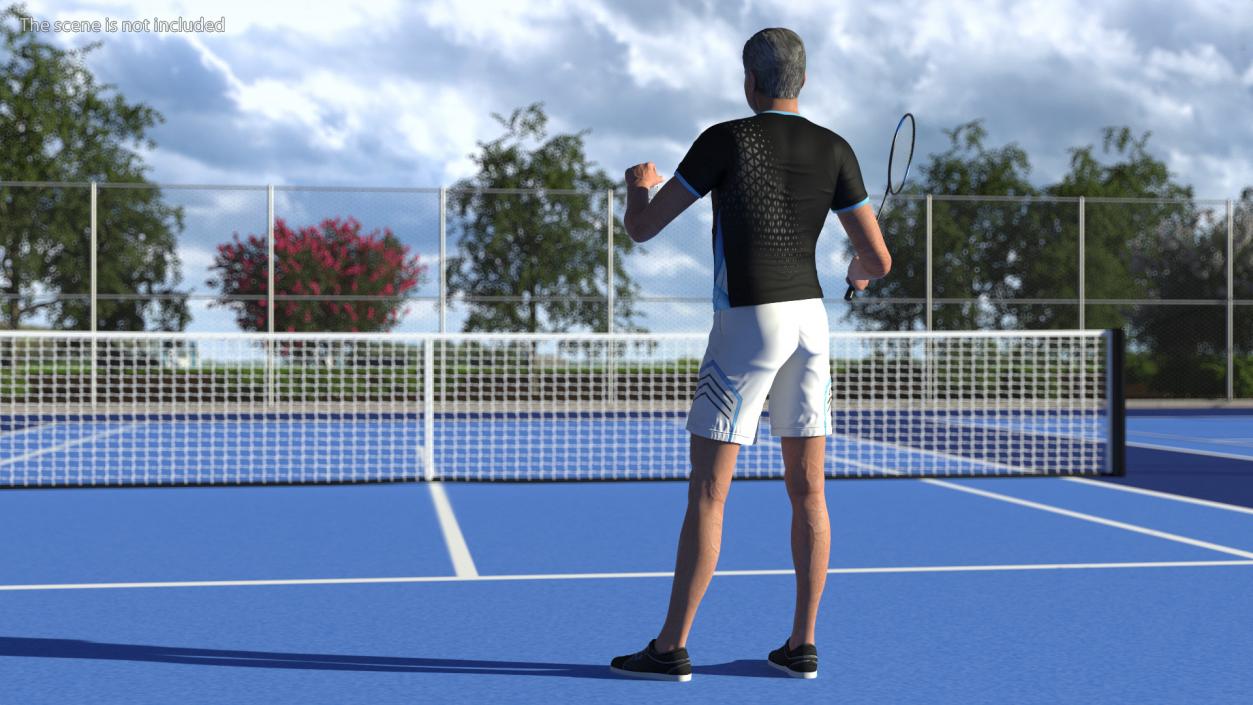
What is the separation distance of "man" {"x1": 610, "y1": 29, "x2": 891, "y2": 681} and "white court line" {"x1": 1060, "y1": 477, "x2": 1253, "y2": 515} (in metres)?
5.59

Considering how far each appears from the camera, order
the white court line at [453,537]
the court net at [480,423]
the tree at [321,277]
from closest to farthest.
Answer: the white court line at [453,537] < the court net at [480,423] < the tree at [321,277]

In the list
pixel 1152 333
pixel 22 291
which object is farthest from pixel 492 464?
pixel 1152 333

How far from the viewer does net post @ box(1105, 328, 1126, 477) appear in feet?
34.6

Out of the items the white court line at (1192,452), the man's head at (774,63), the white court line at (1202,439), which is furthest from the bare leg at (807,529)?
the white court line at (1202,439)

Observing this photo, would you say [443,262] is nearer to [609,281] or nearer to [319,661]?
[609,281]

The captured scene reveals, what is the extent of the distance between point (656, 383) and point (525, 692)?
17.0 m

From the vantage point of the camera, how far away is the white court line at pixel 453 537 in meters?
6.23

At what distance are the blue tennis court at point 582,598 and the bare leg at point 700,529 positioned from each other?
23cm

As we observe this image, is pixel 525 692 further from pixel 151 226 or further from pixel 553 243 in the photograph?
pixel 151 226

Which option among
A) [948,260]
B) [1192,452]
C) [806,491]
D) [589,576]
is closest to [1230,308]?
[948,260]

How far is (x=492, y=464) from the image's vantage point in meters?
12.3

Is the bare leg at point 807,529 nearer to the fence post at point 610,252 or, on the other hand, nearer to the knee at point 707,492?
the knee at point 707,492

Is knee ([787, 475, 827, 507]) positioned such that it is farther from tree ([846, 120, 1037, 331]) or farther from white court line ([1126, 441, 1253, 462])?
tree ([846, 120, 1037, 331])

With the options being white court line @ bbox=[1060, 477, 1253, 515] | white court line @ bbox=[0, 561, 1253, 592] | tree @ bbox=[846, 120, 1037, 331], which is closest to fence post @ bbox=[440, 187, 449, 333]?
tree @ bbox=[846, 120, 1037, 331]
